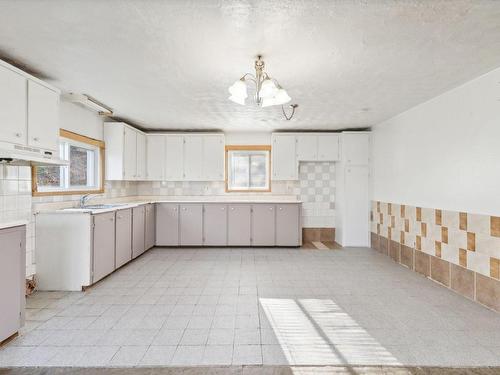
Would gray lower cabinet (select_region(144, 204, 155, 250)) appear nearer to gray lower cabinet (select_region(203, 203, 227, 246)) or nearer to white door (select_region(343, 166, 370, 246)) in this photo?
gray lower cabinet (select_region(203, 203, 227, 246))

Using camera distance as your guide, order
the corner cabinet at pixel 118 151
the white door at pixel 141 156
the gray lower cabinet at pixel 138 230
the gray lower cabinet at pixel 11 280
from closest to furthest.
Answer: the gray lower cabinet at pixel 11 280
the gray lower cabinet at pixel 138 230
the corner cabinet at pixel 118 151
the white door at pixel 141 156

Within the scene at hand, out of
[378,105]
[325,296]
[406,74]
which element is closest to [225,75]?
[406,74]

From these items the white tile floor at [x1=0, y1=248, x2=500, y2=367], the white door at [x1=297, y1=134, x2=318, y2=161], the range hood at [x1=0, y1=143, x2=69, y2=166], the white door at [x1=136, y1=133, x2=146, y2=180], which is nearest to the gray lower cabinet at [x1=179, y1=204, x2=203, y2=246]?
Result: the white door at [x1=136, y1=133, x2=146, y2=180]

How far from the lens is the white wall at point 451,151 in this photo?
2953 mm

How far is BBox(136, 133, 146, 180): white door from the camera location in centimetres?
562

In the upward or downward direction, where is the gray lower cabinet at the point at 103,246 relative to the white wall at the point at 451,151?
downward

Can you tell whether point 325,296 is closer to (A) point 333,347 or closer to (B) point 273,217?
(A) point 333,347

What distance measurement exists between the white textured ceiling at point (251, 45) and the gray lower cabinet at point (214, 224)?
2.43m

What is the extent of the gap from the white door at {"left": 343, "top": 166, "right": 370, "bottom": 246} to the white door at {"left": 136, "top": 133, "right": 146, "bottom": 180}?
4189mm

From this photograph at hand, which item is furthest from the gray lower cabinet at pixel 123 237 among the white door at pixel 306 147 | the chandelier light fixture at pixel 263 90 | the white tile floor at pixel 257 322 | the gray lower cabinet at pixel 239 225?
the white door at pixel 306 147

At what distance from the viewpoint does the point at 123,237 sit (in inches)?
170

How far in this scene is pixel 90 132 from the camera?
458cm

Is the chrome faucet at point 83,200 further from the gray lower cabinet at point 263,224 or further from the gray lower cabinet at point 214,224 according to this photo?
the gray lower cabinet at point 263,224

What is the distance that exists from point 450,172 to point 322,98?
1.85 m
